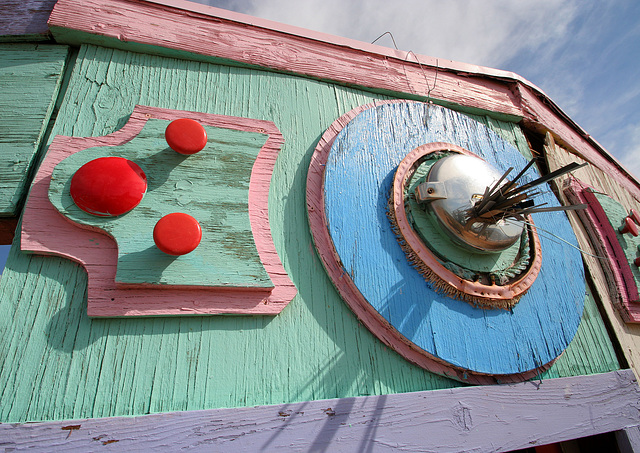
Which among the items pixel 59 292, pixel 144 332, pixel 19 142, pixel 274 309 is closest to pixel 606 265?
pixel 274 309

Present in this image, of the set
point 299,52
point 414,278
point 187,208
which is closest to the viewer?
point 187,208

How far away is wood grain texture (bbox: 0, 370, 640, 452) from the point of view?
69cm

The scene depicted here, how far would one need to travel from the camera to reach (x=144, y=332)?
0.83 metres

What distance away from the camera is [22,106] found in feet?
3.27

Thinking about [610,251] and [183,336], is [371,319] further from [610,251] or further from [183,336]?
[610,251]

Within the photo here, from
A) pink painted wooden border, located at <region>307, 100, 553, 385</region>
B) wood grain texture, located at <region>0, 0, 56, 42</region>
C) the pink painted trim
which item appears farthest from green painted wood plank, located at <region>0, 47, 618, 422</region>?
the pink painted trim

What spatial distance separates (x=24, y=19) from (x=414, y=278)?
1518mm

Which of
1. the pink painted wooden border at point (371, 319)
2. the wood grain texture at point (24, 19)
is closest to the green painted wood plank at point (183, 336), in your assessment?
the pink painted wooden border at point (371, 319)

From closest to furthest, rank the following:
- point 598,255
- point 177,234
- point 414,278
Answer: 1. point 177,234
2. point 414,278
3. point 598,255

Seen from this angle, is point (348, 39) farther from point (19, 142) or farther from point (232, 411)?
point (232, 411)

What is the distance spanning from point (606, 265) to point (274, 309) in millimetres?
1502

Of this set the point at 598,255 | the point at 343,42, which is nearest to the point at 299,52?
the point at 343,42

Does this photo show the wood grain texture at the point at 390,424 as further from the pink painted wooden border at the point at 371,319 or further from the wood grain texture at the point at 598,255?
the wood grain texture at the point at 598,255

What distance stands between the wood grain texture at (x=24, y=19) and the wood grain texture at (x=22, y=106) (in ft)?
0.10
